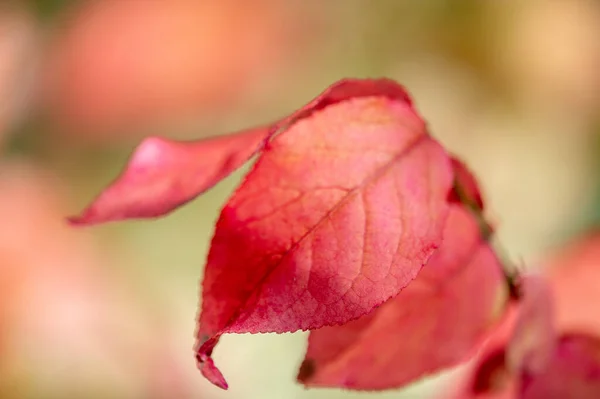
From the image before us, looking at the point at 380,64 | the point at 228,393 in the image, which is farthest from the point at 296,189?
the point at 380,64

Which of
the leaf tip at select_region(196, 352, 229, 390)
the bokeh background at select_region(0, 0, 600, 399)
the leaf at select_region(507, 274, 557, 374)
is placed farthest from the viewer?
the bokeh background at select_region(0, 0, 600, 399)

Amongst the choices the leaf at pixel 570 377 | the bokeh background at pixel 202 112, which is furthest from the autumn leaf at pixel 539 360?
the bokeh background at pixel 202 112

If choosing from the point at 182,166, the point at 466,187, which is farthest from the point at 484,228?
the point at 182,166

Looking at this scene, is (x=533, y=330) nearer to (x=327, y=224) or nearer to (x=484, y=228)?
(x=484, y=228)

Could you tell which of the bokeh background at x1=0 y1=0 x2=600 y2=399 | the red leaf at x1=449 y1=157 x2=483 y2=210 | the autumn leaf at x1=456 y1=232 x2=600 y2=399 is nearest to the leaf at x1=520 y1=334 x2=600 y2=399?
the autumn leaf at x1=456 y1=232 x2=600 y2=399

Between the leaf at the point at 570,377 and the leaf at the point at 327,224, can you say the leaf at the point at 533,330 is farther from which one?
the leaf at the point at 327,224

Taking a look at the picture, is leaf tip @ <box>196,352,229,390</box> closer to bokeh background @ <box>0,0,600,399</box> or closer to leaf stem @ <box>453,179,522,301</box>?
leaf stem @ <box>453,179,522,301</box>
